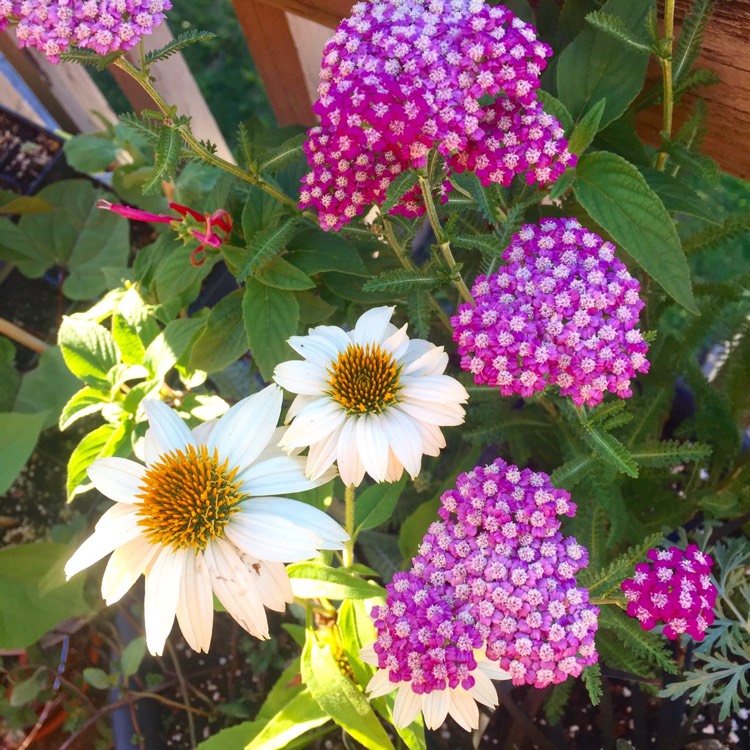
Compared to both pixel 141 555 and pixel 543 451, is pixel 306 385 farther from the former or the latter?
pixel 543 451

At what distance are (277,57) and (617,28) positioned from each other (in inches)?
29.4

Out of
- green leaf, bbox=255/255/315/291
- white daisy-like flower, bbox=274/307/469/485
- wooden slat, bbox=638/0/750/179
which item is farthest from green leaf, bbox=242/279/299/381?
wooden slat, bbox=638/0/750/179

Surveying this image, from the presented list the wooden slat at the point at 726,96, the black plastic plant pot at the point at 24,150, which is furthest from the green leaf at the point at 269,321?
the black plastic plant pot at the point at 24,150

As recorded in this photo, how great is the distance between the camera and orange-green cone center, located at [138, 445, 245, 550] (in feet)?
2.28

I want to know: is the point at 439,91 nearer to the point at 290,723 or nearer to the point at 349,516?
the point at 349,516

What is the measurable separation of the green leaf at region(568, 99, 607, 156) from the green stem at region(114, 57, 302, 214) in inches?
12.7

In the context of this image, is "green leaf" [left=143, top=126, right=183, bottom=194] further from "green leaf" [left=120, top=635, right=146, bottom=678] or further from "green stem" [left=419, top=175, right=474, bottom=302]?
"green leaf" [left=120, top=635, right=146, bottom=678]

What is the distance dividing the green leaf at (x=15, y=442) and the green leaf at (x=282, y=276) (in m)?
0.39

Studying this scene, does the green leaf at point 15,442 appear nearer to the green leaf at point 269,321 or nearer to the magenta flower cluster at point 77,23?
the green leaf at point 269,321

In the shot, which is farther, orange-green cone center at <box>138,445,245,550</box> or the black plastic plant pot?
the black plastic plant pot

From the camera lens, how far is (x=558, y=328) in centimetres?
64

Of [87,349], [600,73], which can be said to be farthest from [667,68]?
[87,349]

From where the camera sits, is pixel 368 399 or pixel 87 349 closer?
pixel 368 399

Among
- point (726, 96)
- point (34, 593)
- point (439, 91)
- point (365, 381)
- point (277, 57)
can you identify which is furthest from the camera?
point (277, 57)
